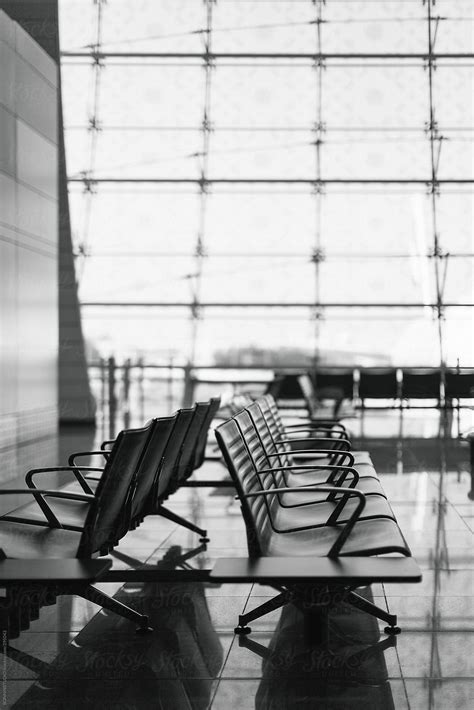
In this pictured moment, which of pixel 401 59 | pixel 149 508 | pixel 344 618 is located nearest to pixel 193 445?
pixel 149 508

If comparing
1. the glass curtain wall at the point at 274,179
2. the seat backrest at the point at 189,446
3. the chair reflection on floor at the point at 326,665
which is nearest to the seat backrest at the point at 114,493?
the chair reflection on floor at the point at 326,665

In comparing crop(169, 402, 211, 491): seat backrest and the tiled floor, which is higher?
crop(169, 402, 211, 491): seat backrest

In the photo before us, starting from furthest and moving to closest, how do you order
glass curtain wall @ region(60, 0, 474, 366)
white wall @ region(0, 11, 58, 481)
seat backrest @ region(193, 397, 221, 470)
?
glass curtain wall @ region(60, 0, 474, 366), white wall @ region(0, 11, 58, 481), seat backrest @ region(193, 397, 221, 470)

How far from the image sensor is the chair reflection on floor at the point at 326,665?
2.81 meters

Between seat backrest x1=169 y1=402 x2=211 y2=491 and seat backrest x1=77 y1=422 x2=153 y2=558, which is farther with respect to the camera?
seat backrest x1=169 y1=402 x2=211 y2=491

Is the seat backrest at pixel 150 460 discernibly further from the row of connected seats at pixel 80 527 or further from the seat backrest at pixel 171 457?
the seat backrest at pixel 171 457

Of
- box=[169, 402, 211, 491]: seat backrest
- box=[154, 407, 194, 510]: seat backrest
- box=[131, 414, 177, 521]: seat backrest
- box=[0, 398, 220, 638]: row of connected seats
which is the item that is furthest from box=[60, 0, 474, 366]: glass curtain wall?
box=[131, 414, 177, 521]: seat backrest

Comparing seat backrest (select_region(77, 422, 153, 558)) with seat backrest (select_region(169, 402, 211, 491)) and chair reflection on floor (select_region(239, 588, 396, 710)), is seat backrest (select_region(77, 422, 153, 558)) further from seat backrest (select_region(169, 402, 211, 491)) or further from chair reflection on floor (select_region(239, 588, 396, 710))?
seat backrest (select_region(169, 402, 211, 491))

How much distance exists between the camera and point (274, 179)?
1414 centimetres

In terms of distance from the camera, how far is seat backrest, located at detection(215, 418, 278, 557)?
10.2ft

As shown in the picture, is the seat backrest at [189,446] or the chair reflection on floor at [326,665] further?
the seat backrest at [189,446]

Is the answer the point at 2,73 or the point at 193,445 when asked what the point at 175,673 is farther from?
the point at 2,73

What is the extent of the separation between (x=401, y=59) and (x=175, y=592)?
12184 millimetres

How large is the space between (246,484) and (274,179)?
1130 centimetres
